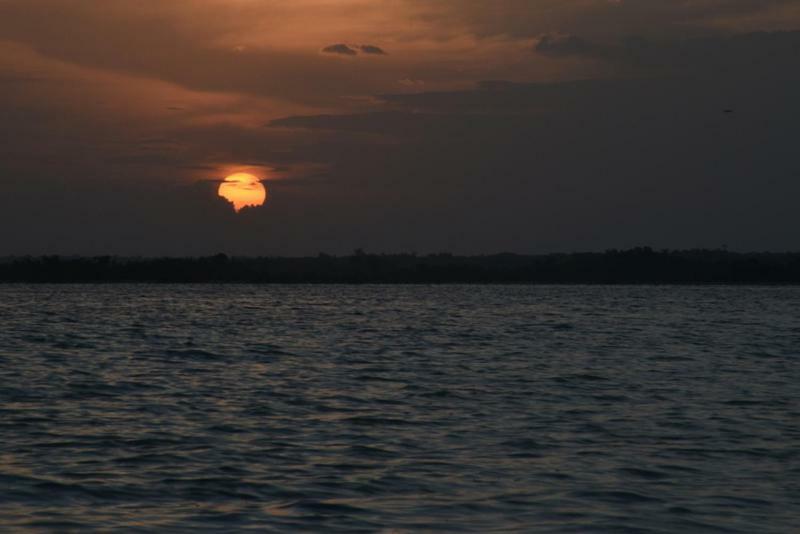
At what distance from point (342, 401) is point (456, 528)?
1374cm

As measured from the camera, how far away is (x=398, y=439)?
22000mm

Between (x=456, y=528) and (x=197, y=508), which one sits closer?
(x=456, y=528)

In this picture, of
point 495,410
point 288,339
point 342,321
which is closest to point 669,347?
point 288,339

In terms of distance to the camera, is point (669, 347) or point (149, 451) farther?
point (669, 347)

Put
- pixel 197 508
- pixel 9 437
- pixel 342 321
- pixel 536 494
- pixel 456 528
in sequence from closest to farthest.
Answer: pixel 456 528
pixel 197 508
pixel 536 494
pixel 9 437
pixel 342 321

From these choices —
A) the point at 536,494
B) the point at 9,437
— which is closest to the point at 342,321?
the point at 9,437

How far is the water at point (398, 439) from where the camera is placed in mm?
15672

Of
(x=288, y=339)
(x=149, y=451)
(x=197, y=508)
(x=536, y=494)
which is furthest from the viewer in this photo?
(x=288, y=339)

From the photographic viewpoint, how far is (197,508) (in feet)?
51.6

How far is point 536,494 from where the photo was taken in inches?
663

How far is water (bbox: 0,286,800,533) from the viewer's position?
15672mm

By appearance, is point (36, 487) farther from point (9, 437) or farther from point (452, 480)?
point (452, 480)

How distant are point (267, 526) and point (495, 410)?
12.5 meters

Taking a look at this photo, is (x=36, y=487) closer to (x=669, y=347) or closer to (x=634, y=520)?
(x=634, y=520)
